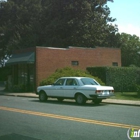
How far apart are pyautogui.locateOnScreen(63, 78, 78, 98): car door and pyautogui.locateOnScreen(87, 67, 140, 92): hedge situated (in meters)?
10.7

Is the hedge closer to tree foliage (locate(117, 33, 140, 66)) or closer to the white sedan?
the white sedan

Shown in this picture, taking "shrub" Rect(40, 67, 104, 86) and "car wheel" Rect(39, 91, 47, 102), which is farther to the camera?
"shrub" Rect(40, 67, 104, 86)

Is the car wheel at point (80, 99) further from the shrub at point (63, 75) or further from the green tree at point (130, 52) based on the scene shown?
the green tree at point (130, 52)

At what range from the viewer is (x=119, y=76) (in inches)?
1130

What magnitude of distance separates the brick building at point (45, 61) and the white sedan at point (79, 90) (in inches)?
397

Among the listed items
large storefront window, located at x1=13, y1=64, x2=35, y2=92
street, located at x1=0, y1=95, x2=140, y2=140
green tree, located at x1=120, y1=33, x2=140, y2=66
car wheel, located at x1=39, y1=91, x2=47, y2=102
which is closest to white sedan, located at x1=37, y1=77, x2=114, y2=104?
car wheel, located at x1=39, y1=91, x2=47, y2=102

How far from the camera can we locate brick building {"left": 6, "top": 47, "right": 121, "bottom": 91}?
28.5 m

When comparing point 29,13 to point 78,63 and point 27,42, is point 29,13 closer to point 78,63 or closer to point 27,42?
point 27,42

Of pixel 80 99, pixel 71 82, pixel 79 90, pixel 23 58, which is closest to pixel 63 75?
pixel 23 58

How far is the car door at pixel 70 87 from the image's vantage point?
17.0m

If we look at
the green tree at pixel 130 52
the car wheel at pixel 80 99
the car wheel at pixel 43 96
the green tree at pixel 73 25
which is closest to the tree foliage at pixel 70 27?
the green tree at pixel 73 25

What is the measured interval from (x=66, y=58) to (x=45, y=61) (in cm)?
275

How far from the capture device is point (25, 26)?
48.4 meters

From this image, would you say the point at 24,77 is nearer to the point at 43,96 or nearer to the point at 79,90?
the point at 43,96
